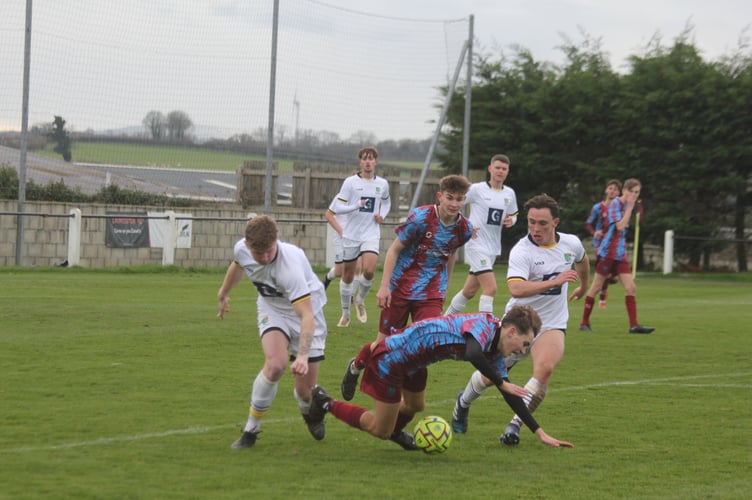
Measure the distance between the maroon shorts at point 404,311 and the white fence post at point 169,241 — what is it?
15.2 meters

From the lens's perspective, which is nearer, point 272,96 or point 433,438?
point 433,438

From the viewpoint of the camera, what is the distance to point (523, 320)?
21.9 feet

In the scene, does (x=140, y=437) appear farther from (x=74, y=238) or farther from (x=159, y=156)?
(x=159, y=156)

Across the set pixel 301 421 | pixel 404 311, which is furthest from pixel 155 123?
pixel 301 421

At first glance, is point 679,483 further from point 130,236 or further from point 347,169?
point 347,169

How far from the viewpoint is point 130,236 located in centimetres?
2392

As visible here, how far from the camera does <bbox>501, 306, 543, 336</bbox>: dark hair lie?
6.68 metres

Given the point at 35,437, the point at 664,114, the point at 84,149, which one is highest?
the point at 664,114

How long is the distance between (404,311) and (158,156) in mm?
16479

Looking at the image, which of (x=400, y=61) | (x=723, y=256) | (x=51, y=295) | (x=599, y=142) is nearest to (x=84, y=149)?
(x=51, y=295)

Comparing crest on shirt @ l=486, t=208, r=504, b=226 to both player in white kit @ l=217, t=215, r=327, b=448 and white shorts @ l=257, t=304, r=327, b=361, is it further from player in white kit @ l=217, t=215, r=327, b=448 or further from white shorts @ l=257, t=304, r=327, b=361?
white shorts @ l=257, t=304, r=327, b=361

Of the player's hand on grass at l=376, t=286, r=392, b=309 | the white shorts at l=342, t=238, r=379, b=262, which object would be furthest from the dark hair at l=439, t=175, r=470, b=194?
the white shorts at l=342, t=238, r=379, b=262

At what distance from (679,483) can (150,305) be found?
36.4ft

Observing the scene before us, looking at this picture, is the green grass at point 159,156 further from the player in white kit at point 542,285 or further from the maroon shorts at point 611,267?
the player in white kit at point 542,285
